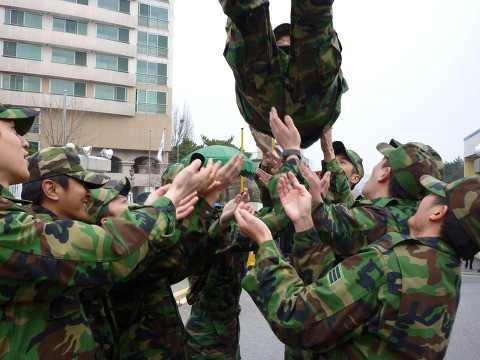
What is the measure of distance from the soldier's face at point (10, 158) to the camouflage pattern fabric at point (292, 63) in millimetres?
1023

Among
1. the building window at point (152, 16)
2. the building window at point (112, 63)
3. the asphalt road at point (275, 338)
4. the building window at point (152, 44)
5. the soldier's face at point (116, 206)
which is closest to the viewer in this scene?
the soldier's face at point (116, 206)

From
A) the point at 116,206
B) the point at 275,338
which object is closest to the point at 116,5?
the point at 275,338

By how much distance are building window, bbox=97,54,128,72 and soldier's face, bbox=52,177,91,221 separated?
3184cm

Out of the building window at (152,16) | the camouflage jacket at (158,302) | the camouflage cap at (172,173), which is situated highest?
the building window at (152,16)

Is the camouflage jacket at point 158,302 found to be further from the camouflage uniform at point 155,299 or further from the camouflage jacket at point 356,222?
the camouflage jacket at point 356,222

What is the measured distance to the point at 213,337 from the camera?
151 inches

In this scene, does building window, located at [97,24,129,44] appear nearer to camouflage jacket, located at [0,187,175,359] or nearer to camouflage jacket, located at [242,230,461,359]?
camouflage jacket, located at [0,187,175,359]

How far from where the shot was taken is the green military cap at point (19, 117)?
Answer: 1.97 m

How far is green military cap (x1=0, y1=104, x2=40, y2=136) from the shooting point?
1975 mm

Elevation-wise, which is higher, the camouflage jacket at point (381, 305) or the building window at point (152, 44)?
the building window at point (152, 44)

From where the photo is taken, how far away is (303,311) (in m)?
1.79

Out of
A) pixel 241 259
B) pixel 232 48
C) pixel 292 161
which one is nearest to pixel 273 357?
pixel 241 259

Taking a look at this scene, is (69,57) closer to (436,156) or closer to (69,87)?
(69,87)

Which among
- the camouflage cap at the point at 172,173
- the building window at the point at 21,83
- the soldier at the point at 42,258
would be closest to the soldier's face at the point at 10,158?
the soldier at the point at 42,258
